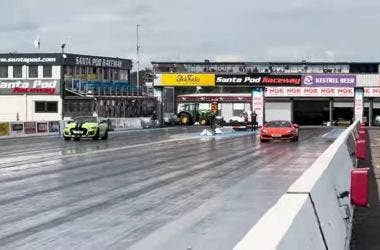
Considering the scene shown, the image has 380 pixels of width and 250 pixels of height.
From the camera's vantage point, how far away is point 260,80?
68188 mm

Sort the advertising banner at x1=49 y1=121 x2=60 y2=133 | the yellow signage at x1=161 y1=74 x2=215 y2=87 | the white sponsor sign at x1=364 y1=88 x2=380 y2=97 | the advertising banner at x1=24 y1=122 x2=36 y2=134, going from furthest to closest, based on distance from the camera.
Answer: the white sponsor sign at x1=364 y1=88 x2=380 y2=97, the yellow signage at x1=161 y1=74 x2=215 y2=87, the advertising banner at x1=49 y1=121 x2=60 y2=133, the advertising banner at x1=24 y1=122 x2=36 y2=134

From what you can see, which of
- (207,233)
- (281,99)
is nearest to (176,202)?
(207,233)

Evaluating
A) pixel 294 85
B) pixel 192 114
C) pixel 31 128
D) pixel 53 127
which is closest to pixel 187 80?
pixel 192 114

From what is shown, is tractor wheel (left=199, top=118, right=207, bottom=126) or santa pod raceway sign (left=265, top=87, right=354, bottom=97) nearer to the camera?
santa pod raceway sign (left=265, top=87, right=354, bottom=97)

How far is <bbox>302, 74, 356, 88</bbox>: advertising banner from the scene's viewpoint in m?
68.7

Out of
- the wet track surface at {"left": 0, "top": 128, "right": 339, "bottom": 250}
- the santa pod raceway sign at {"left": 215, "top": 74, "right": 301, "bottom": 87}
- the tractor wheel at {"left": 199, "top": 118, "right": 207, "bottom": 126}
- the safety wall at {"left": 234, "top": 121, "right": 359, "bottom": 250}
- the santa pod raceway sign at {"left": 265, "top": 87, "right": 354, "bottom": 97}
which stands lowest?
the tractor wheel at {"left": 199, "top": 118, "right": 207, "bottom": 126}

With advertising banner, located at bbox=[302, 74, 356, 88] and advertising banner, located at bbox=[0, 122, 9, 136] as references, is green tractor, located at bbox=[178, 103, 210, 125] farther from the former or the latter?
advertising banner, located at bbox=[0, 122, 9, 136]

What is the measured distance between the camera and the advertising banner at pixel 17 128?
1867 inches

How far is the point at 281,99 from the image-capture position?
7600 centimetres

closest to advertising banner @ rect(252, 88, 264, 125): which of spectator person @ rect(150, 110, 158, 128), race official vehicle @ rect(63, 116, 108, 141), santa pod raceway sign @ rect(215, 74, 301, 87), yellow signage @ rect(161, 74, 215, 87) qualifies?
santa pod raceway sign @ rect(215, 74, 301, 87)

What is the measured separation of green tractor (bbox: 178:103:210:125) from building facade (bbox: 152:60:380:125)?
5.06 feet

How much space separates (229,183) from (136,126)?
172 feet

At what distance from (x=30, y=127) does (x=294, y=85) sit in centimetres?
2940

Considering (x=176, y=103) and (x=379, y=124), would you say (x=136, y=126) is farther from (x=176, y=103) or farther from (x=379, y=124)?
(x=379, y=124)
